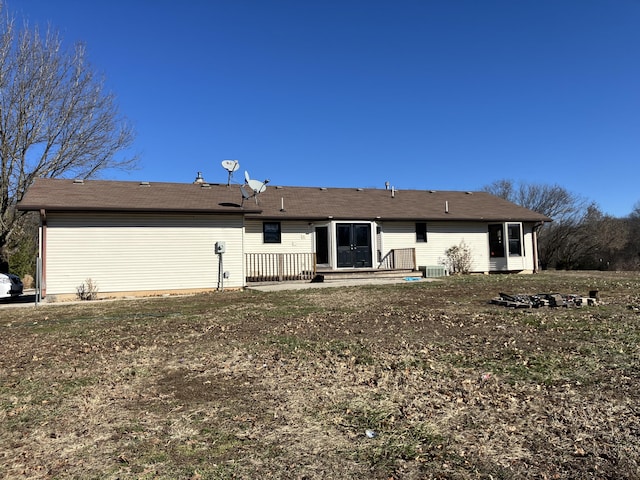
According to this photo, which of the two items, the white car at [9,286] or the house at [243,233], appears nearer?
the house at [243,233]

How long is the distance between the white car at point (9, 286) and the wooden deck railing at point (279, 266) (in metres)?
8.12

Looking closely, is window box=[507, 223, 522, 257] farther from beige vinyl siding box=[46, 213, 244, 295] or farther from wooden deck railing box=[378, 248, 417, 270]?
beige vinyl siding box=[46, 213, 244, 295]

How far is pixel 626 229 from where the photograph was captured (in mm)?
40000

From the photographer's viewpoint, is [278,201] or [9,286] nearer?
[9,286]

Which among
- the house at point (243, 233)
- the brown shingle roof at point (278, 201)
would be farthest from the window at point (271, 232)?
the brown shingle roof at point (278, 201)

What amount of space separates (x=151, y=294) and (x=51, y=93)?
13.7 meters

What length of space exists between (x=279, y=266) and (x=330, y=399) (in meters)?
14.4

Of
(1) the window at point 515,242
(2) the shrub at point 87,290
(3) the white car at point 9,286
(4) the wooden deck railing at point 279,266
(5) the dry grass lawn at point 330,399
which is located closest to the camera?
(5) the dry grass lawn at point 330,399

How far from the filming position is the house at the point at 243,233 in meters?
14.7

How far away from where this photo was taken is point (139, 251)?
50.0 ft

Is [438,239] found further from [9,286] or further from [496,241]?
[9,286]

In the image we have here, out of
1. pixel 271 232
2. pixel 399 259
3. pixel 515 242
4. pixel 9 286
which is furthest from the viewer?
pixel 515 242

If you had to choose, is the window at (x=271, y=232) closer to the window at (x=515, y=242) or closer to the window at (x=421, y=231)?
the window at (x=421, y=231)

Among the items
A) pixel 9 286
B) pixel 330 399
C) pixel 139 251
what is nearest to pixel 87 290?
pixel 139 251
